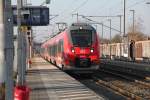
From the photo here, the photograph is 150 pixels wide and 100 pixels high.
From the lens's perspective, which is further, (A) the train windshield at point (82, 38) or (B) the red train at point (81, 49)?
(A) the train windshield at point (82, 38)

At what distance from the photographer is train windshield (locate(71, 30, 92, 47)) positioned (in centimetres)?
3166

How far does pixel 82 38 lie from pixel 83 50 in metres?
0.96

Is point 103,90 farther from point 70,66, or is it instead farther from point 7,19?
point 7,19

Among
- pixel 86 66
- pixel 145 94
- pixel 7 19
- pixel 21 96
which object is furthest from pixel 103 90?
pixel 7 19

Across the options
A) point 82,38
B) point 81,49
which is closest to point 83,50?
point 81,49

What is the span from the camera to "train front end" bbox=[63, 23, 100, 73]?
102 feet

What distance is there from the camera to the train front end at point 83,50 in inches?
1221

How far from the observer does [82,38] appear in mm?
31875

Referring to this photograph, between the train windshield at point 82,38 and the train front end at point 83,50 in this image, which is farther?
the train windshield at point 82,38

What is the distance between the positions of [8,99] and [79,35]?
24.9 metres

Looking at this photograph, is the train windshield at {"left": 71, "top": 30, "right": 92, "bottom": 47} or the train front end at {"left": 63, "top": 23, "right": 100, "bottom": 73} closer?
the train front end at {"left": 63, "top": 23, "right": 100, "bottom": 73}

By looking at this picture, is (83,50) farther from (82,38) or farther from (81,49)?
(82,38)

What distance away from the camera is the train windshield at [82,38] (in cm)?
3166

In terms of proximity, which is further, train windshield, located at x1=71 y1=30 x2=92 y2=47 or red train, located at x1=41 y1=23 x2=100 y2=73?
train windshield, located at x1=71 y1=30 x2=92 y2=47
